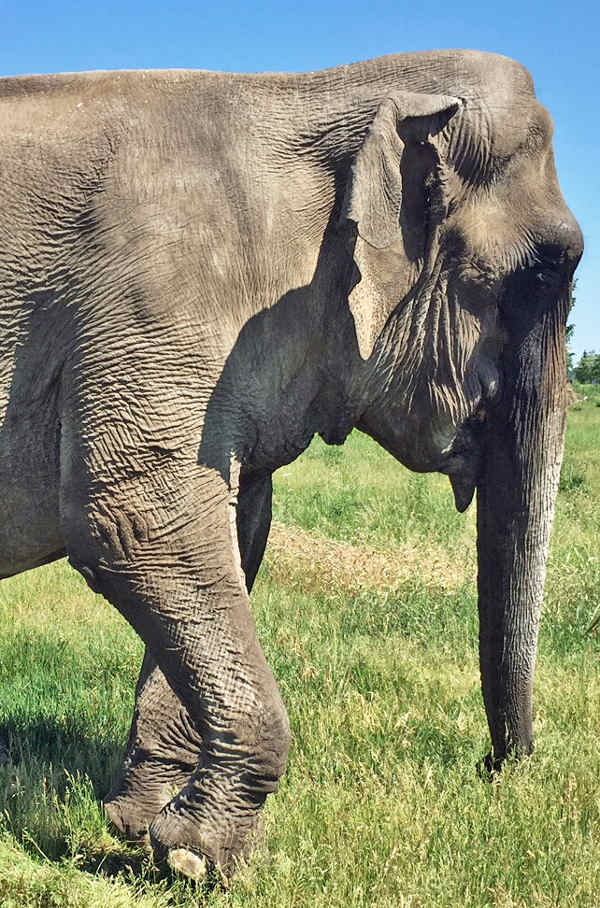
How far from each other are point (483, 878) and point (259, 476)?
1.46 meters

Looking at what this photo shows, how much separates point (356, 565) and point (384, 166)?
16.3 ft

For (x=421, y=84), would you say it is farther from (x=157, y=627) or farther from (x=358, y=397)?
(x=157, y=627)

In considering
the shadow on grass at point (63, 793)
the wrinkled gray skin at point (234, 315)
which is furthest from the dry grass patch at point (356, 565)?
the wrinkled gray skin at point (234, 315)

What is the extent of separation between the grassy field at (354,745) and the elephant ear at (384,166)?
193 cm

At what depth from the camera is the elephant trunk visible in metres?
3.33

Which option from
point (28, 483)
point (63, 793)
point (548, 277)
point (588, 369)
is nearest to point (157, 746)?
point (63, 793)

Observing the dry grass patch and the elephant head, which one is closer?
the elephant head

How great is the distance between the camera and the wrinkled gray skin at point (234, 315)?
295 centimetres

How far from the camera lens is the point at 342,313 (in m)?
3.16

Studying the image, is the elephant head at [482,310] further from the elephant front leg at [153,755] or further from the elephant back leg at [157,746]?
the elephant front leg at [153,755]

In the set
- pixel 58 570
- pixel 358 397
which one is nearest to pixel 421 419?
pixel 358 397

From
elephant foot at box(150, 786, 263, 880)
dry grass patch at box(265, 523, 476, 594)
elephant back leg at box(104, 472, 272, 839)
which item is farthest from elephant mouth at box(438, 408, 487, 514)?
dry grass patch at box(265, 523, 476, 594)

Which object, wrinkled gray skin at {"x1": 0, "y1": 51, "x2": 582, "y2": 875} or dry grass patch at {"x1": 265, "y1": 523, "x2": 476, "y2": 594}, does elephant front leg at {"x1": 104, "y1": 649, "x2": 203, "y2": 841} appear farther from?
dry grass patch at {"x1": 265, "y1": 523, "x2": 476, "y2": 594}

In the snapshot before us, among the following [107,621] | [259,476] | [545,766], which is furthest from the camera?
[107,621]
